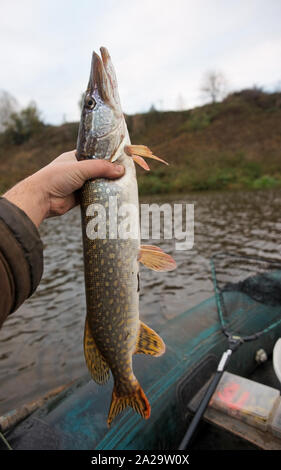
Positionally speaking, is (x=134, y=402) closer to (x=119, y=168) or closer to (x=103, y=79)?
(x=119, y=168)

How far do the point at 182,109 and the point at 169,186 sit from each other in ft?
117

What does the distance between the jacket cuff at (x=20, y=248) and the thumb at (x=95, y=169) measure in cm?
47

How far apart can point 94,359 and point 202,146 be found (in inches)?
1527

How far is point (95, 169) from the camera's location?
1.64 meters

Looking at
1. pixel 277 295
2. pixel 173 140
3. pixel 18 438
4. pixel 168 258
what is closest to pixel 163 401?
pixel 18 438

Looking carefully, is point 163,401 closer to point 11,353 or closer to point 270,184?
point 11,353

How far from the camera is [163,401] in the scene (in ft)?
8.09

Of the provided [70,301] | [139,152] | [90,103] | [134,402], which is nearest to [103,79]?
[90,103]

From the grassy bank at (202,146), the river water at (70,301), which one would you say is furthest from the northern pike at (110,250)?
the grassy bank at (202,146)

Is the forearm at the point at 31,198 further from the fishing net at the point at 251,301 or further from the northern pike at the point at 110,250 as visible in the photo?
the fishing net at the point at 251,301

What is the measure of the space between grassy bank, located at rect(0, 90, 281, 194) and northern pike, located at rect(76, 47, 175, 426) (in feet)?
50.9

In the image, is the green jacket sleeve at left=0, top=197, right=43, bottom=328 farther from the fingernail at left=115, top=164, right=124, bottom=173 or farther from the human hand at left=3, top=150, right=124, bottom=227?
the fingernail at left=115, top=164, right=124, bottom=173

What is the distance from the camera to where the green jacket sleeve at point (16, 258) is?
117cm

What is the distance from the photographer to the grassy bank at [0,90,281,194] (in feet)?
85.8
